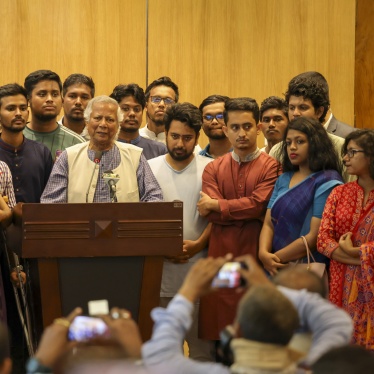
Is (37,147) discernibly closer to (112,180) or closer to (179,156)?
(179,156)

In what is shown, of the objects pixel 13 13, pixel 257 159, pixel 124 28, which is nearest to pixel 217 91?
pixel 124 28

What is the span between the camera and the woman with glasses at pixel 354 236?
3883mm

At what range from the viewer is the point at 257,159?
446 centimetres

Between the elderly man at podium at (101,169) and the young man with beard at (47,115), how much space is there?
0.63 metres

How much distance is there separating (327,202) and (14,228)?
1.48m

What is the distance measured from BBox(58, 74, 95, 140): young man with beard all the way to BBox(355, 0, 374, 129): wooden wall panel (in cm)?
268

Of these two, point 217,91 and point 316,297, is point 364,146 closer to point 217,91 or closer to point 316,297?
point 316,297

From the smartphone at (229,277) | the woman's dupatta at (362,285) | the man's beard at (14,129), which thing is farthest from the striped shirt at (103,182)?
the smartphone at (229,277)

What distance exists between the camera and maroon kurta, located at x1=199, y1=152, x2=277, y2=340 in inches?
170

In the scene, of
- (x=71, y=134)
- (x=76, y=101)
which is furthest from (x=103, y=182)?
(x=76, y=101)

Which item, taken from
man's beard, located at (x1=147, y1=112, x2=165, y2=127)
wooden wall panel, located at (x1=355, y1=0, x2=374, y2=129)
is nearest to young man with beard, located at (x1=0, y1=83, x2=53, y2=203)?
man's beard, located at (x1=147, y1=112, x2=165, y2=127)

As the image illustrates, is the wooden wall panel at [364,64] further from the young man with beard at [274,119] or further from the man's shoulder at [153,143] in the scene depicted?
the man's shoulder at [153,143]

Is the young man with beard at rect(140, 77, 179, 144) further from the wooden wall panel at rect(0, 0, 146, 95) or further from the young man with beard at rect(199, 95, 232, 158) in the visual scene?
the wooden wall panel at rect(0, 0, 146, 95)

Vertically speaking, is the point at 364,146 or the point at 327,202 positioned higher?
the point at 364,146
